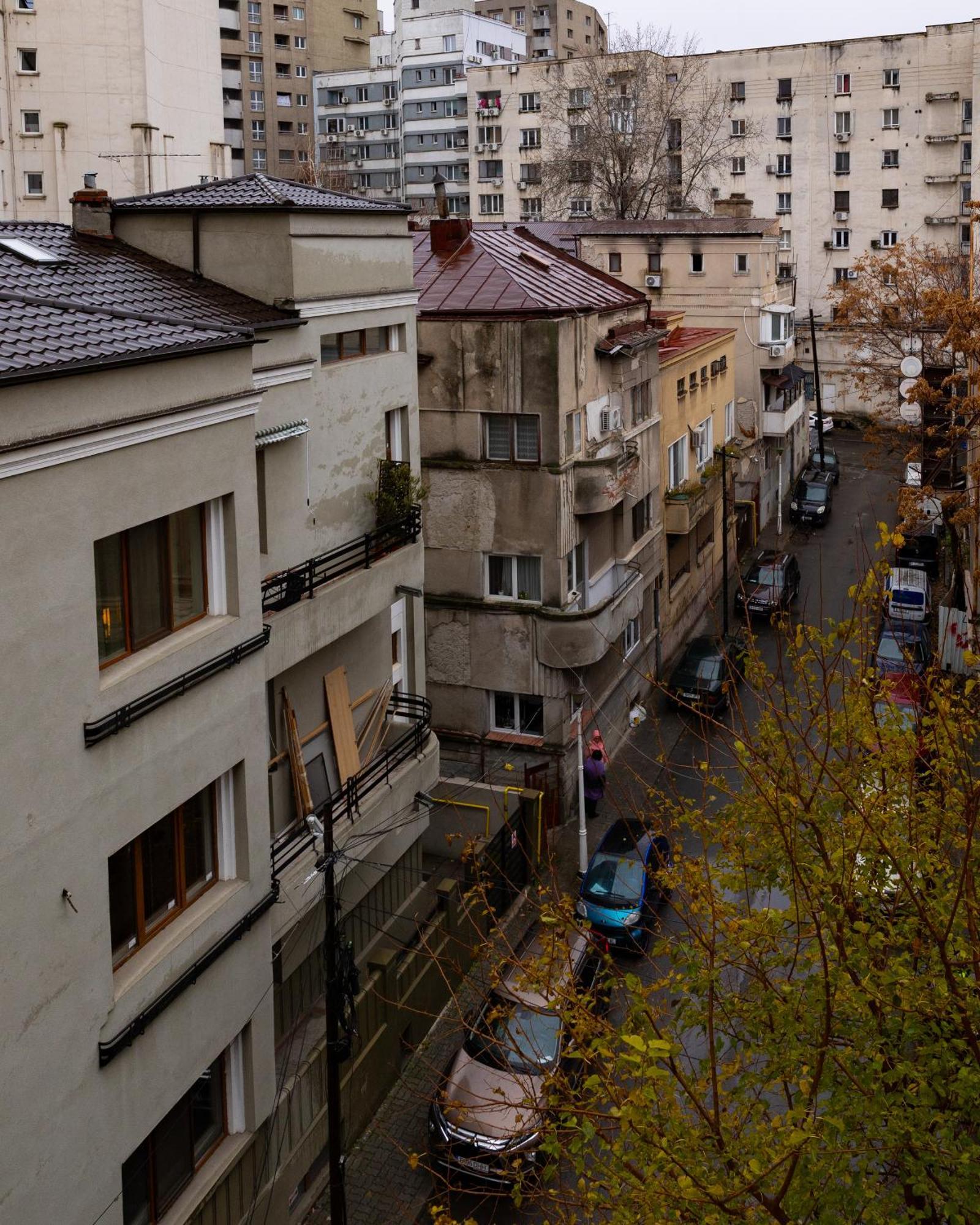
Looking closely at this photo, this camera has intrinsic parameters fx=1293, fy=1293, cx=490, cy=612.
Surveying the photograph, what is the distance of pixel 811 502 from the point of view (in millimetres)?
55844

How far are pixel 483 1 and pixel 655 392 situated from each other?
9457 cm

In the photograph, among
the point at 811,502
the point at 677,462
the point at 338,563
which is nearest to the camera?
A: the point at 338,563

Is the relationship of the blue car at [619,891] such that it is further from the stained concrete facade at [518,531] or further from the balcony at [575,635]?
the balcony at [575,635]

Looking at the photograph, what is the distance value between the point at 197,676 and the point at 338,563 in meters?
6.26

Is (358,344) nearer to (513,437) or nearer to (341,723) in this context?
(341,723)

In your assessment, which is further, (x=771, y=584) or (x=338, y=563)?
(x=771, y=584)

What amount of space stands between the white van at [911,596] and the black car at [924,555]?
3.27 metres

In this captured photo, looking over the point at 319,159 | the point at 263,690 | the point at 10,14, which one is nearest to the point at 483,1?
the point at 319,159

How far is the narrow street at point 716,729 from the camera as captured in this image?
58.1ft

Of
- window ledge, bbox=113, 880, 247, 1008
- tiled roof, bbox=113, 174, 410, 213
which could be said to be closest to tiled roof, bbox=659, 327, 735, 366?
tiled roof, bbox=113, 174, 410, 213

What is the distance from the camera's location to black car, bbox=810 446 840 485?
62.7 metres

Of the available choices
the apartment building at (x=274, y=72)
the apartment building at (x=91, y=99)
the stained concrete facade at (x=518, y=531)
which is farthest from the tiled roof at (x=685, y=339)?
the apartment building at (x=274, y=72)

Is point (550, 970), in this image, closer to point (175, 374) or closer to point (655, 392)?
point (175, 374)

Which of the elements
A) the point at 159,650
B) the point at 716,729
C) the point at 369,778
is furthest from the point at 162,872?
the point at 716,729
